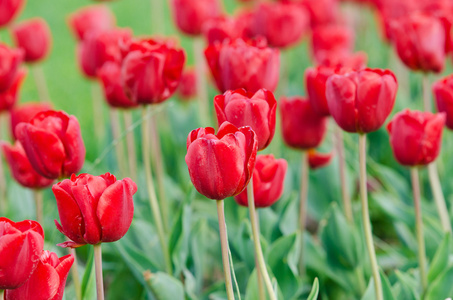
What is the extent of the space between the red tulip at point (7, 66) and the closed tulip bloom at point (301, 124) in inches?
26.4

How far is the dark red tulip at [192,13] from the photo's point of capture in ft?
6.98

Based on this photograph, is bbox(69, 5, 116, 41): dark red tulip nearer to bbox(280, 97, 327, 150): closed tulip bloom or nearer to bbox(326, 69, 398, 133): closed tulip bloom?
bbox(280, 97, 327, 150): closed tulip bloom

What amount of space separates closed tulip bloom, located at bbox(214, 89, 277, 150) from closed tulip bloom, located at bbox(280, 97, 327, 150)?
433mm

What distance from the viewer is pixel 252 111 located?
97cm

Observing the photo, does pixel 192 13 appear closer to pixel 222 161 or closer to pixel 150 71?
pixel 150 71

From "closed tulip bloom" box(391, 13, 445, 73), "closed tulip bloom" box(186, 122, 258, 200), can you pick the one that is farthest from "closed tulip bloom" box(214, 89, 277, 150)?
"closed tulip bloom" box(391, 13, 445, 73)

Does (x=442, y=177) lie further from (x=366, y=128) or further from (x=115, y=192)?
(x=115, y=192)

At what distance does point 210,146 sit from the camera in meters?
0.86

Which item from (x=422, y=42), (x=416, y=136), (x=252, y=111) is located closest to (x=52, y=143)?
(x=252, y=111)

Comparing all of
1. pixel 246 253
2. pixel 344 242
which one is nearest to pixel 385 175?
pixel 344 242

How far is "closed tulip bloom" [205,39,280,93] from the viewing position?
1.23m

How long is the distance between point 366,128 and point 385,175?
Result: 876 millimetres

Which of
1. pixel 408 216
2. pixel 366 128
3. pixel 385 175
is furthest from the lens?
pixel 385 175

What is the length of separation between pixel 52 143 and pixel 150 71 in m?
0.27
